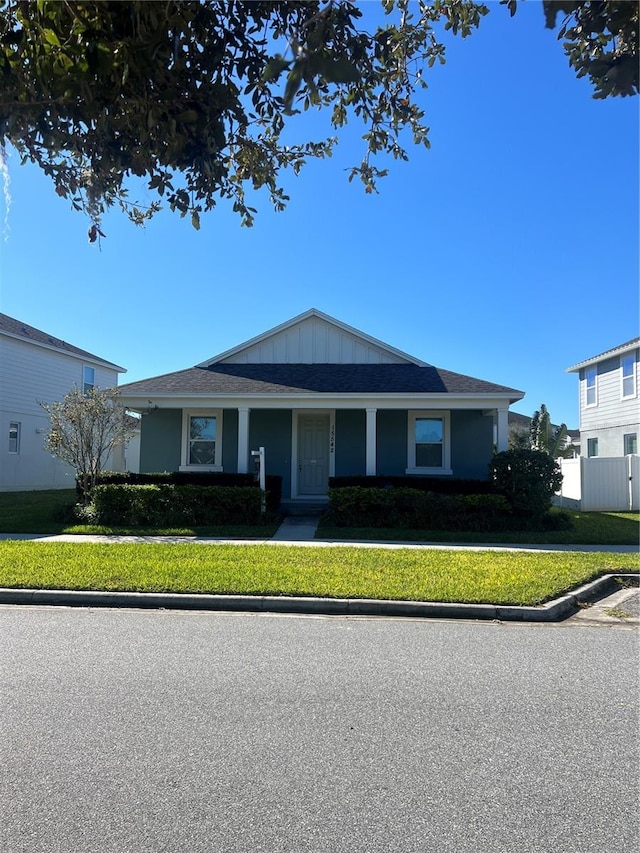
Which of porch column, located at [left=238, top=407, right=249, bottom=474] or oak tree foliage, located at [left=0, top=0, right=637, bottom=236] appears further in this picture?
porch column, located at [left=238, top=407, right=249, bottom=474]

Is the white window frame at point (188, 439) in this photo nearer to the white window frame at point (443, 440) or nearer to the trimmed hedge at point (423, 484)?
the trimmed hedge at point (423, 484)

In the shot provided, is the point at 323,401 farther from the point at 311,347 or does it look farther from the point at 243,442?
the point at 311,347

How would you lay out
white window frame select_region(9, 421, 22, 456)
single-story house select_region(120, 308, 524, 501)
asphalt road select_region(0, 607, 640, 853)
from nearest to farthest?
asphalt road select_region(0, 607, 640, 853) < single-story house select_region(120, 308, 524, 501) < white window frame select_region(9, 421, 22, 456)

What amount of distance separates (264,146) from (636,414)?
67.8 ft

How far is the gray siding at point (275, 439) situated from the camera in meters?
16.1

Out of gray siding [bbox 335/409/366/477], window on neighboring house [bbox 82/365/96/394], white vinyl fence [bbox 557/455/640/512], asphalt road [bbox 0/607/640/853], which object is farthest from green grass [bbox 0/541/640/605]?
window on neighboring house [bbox 82/365/96/394]

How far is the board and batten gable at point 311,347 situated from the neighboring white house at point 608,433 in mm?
6586

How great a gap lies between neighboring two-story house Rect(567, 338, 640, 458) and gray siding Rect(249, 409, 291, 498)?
13.1 metres

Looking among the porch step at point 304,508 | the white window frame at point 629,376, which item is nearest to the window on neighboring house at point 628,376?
the white window frame at point 629,376

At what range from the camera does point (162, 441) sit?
641 inches

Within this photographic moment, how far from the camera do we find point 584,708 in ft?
13.1

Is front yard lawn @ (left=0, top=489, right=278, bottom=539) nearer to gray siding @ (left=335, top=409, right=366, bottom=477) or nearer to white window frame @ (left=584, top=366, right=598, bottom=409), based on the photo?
gray siding @ (left=335, top=409, right=366, bottom=477)

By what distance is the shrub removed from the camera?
12453mm

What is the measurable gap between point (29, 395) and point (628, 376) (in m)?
23.4
